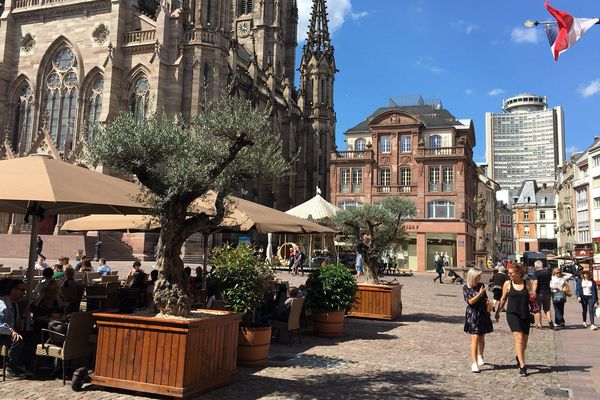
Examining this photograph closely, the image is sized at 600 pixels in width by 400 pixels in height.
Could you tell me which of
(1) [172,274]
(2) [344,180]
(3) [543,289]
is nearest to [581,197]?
(2) [344,180]

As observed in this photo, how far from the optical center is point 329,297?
10211 mm

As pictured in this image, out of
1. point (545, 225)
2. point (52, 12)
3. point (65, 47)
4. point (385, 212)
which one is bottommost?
point (385, 212)

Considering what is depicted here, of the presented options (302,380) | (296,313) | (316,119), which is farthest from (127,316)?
(316,119)

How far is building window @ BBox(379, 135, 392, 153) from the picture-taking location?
148 feet

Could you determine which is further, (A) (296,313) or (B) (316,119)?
(B) (316,119)

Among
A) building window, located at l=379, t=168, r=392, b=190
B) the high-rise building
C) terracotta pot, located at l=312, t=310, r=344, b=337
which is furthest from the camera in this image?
the high-rise building

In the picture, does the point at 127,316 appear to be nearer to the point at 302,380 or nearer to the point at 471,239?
the point at 302,380

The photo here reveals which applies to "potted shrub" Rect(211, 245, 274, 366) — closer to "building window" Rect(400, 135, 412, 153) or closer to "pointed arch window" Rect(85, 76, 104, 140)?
"pointed arch window" Rect(85, 76, 104, 140)

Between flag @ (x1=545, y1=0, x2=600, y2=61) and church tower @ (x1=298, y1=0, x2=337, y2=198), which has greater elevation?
church tower @ (x1=298, y1=0, x2=337, y2=198)

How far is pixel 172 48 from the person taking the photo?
33031mm

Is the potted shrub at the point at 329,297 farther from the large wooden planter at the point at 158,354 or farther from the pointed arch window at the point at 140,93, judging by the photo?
the pointed arch window at the point at 140,93

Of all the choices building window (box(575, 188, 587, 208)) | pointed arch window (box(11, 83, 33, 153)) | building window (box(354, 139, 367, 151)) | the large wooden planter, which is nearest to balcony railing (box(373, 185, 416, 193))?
building window (box(354, 139, 367, 151))

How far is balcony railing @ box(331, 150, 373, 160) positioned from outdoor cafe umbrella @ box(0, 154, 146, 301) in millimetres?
37235

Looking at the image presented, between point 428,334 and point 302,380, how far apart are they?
16.5ft
